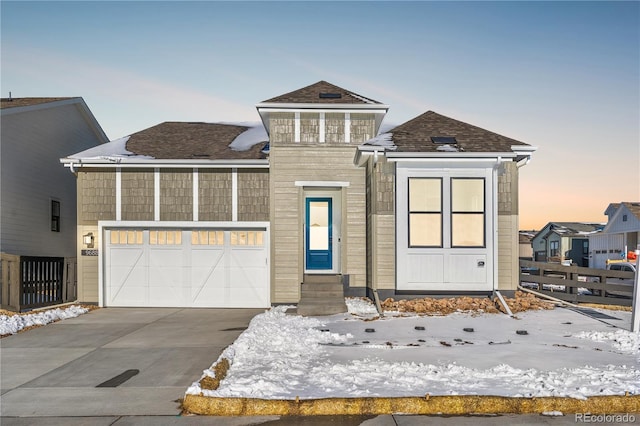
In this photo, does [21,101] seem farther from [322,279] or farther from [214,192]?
[322,279]

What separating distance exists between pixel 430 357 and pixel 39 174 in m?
14.5

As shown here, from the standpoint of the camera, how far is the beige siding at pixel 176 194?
1369cm

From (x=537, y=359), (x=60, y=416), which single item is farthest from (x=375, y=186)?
(x=60, y=416)

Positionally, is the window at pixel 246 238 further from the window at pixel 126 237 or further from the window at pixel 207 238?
the window at pixel 126 237

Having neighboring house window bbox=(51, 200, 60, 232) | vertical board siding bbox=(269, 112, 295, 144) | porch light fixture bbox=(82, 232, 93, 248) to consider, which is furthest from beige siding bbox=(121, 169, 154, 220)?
neighboring house window bbox=(51, 200, 60, 232)

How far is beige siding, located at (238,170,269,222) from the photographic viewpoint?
44.8ft

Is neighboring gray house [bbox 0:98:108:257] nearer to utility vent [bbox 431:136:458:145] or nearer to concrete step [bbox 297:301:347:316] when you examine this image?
concrete step [bbox 297:301:347:316]

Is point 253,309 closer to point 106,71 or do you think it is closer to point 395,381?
point 395,381

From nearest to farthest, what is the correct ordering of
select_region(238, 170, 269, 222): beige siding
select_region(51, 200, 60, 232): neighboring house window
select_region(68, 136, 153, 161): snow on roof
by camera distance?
select_region(68, 136, 153, 161): snow on roof < select_region(238, 170, 269, 222): beige siding < select_region(51, 200, 60, 232): neighboring house window

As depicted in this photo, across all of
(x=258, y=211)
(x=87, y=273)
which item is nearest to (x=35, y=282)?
(x=87, y=273)

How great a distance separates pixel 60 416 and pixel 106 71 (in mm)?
16312

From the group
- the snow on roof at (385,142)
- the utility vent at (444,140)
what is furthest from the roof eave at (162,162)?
the utility vent at (444,140)

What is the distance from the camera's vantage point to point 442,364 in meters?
6.37

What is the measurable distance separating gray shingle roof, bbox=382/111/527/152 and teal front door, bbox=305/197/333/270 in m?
2.98
